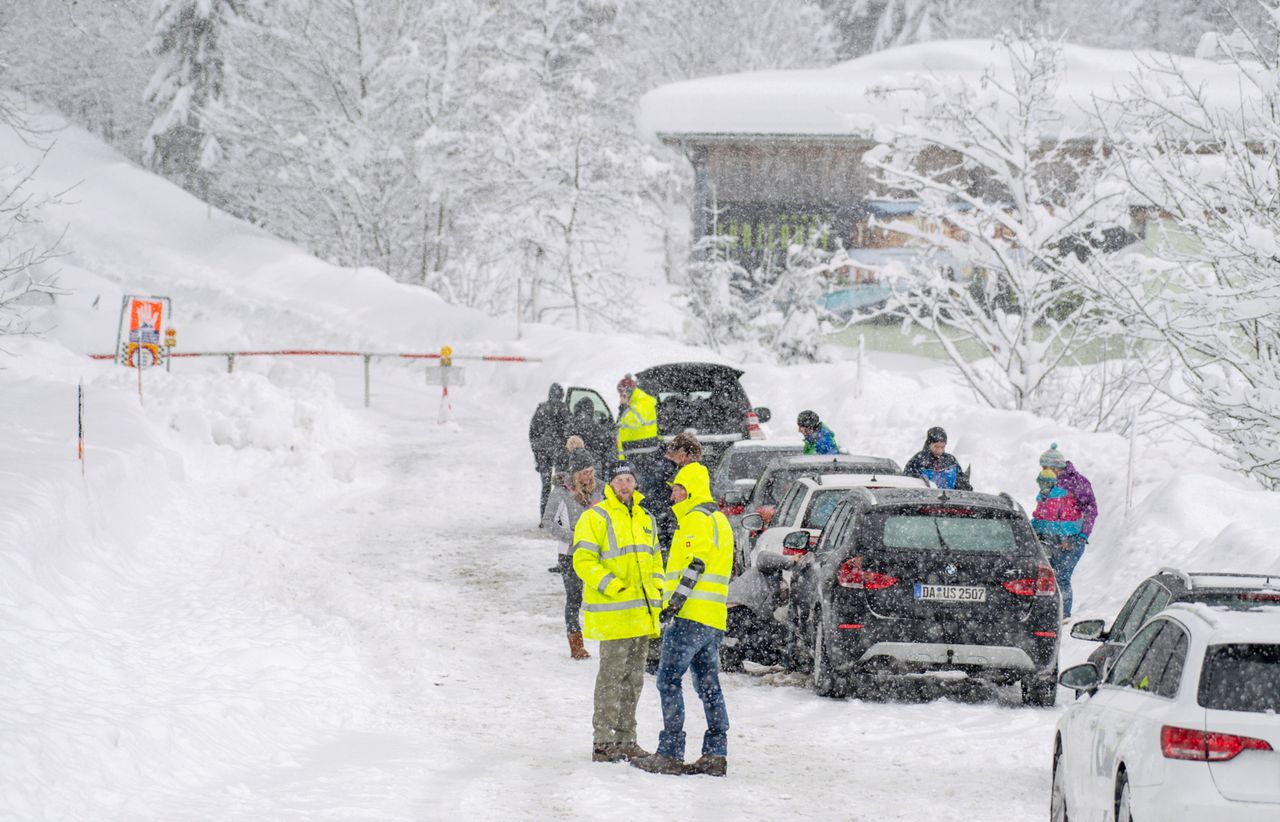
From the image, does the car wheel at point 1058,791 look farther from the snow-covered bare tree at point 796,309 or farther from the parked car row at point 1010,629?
the snow-covered bare tree at point 796,309

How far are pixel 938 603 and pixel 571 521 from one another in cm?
390

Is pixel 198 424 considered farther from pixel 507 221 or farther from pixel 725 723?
pixel 507 221

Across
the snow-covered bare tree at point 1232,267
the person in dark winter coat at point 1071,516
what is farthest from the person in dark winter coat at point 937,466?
the snow-covered bare tree at point 1232,267

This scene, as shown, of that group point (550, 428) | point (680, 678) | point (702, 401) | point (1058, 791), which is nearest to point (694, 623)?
point (680, 678)

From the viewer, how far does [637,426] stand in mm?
18328

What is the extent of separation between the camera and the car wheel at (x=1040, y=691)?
11367mm

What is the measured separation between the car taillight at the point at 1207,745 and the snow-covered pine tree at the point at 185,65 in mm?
56240

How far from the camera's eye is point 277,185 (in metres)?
52.0

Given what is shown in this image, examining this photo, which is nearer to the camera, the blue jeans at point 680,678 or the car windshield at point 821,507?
the blue jeans at point 680,678

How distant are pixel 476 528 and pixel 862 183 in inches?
763

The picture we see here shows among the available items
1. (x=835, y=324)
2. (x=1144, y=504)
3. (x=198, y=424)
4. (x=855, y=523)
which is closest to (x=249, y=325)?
(x=835, y=324)

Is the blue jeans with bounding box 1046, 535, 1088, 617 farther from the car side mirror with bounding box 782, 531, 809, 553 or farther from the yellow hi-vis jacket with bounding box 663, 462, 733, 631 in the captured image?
the yellow hi-vis jacket with bounding box 663, 462, 733, 631

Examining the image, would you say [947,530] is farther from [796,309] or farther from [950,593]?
[796,309]

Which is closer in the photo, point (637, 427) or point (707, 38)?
point (637, 427)
